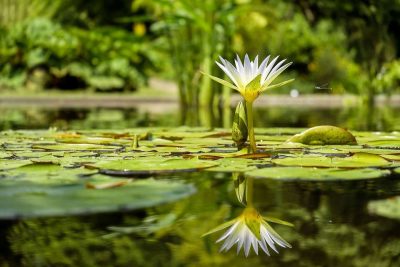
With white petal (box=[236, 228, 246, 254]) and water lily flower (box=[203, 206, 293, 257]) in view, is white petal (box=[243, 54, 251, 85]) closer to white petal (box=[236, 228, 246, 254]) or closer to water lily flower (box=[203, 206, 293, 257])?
water lily flower (box=[203, 206, 293, 257])

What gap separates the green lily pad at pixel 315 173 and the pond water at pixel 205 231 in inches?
5.4

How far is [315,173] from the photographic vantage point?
267 cm

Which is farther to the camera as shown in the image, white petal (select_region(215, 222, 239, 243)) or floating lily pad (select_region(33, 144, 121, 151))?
floating lily pad (select_region(33, 144, 121, 151))

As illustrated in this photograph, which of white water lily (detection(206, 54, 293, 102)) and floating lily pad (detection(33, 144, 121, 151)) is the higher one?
white water lily (detection(206, 54, 293, 102))

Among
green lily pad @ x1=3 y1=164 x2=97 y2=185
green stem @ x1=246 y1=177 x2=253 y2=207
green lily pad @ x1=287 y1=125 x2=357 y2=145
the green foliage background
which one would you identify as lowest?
green stem @ x1=246 y1=177 x2=253 y2=207

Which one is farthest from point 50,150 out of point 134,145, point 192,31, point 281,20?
point 281,20

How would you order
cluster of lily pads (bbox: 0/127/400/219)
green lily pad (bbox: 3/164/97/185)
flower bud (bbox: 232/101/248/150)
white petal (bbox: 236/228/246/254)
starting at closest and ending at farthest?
white petal (bbox: 236/228/246/254)
cluster of lily pads (bbox: 0/127/400/219)
green lily pad (bbox: 3/164/97/185)
flower bud (bbox: 232/101/248/150)

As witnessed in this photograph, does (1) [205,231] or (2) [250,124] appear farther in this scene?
(2) [250,124]

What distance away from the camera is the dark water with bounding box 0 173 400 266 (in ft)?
4.90

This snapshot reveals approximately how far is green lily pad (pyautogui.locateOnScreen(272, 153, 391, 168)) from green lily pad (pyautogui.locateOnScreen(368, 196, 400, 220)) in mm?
679

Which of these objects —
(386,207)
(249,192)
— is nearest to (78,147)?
(249,192)

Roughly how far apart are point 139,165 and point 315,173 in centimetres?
65

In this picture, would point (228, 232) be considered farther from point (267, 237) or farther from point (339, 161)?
point (339, 161)

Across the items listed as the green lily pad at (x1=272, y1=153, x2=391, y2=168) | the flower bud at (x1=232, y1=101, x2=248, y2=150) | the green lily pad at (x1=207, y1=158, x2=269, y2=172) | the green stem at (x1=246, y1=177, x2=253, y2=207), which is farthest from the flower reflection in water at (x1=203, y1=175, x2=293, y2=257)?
the flower bud at (x1=232, y1=101, x2=248, y2=150)
